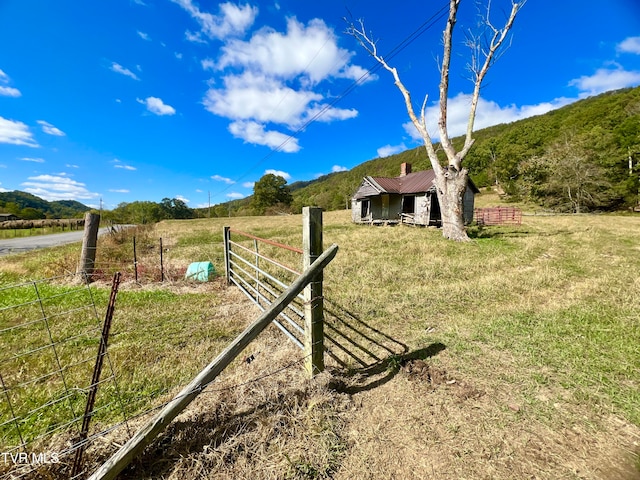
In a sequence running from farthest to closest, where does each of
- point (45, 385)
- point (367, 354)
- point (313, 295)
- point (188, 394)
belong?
point (367, 354) → point (45, 385) → point (313, 295) → point (188, 394)

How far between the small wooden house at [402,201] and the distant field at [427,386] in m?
12.9

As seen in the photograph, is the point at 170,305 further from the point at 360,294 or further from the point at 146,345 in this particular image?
the point at 360,294

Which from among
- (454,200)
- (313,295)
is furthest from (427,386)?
(454,200)

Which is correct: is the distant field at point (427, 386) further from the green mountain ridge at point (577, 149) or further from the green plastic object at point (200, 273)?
the green mountain ridge at point (577, 149)

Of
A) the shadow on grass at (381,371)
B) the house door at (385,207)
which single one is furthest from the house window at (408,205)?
the shadow on grass at (381,371)

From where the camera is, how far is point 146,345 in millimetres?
3617

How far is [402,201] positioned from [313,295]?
1940 cm

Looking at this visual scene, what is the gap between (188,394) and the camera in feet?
5.77

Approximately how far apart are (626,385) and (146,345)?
560cm

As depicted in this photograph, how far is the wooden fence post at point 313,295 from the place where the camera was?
2443 millimetres

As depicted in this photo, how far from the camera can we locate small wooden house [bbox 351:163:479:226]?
18266 millimetres

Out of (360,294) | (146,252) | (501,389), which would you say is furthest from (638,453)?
(146,252)

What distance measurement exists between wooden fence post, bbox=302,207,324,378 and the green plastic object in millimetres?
4914

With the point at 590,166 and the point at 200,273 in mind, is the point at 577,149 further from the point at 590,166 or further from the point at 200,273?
the point at 200,273
